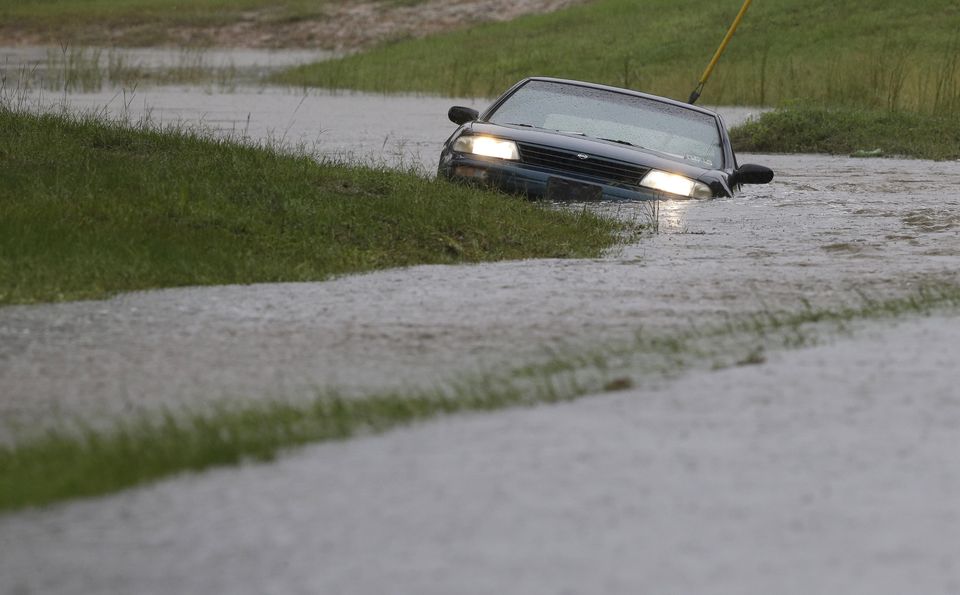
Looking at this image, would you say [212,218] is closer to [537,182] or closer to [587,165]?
[537,182]

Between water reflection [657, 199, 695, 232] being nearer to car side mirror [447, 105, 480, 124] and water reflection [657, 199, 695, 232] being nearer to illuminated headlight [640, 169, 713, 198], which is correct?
illuminated headlight [640, 169, 713, 198]

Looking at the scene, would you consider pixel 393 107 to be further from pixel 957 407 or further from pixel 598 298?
pixel 957 407

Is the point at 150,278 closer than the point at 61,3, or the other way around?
the point at 150,278

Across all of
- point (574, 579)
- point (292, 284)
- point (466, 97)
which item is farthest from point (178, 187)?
point (466, 97)

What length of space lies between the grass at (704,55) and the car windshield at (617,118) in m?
12.4

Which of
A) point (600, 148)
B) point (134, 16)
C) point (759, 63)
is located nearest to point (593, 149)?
→ point (600, 148)

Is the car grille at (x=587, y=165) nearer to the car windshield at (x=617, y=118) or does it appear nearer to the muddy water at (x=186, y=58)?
the car windshield at (x=617, y=118)

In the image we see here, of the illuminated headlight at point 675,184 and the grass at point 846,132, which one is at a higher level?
the illuminated headlight at point 675,184

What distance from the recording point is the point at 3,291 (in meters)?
7.11

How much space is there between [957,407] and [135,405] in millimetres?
2631

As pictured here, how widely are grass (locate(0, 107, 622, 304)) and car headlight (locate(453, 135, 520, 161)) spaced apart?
438mm

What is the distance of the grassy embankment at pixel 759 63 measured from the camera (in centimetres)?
2134

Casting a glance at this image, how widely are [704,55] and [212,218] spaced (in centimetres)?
3336

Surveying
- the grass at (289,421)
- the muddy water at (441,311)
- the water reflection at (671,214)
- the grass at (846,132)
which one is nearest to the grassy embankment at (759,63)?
the grass at (846,132)
